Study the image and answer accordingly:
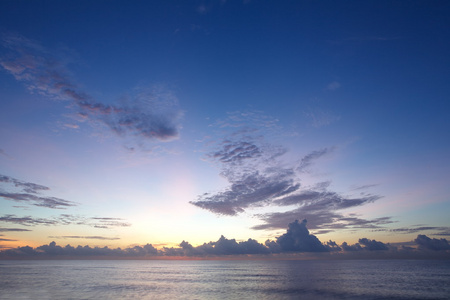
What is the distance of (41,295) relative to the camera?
2212 inches

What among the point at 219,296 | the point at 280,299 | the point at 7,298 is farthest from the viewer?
the point at 219,296

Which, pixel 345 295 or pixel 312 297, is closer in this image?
pixel 312 297

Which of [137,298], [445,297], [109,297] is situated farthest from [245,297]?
[445,297]

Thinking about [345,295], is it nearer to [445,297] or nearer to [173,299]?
[445,297]

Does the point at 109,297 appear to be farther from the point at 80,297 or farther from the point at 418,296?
the point at 418,296

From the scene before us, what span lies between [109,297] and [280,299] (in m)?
39.1

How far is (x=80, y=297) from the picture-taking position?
5562 centimetres

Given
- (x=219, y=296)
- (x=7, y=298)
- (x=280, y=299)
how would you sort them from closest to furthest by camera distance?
(x=7, y=298) → (x=280, y=299) → (x=219, y=296)

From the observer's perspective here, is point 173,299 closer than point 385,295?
Yes

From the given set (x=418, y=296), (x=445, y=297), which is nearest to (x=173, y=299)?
(x=418, y=296)

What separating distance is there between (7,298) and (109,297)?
64.3ft

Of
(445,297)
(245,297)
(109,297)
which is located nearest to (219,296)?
(245,297)

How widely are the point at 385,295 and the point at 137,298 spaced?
60825mm

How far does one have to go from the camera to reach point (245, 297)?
5838 cm
